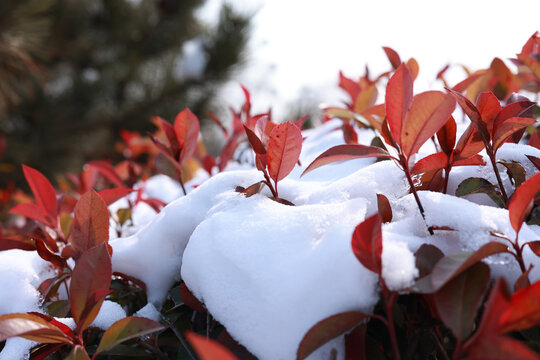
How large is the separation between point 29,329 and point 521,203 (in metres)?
0.41

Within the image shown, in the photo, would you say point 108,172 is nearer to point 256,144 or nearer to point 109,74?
point 256,144

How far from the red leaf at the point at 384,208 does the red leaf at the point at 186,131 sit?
30 centimetres

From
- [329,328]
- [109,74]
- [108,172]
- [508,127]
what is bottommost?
[109,74]

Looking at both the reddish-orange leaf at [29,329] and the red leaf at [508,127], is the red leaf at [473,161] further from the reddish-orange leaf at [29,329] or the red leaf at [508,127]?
the reddish-orange leaf at [29,329]

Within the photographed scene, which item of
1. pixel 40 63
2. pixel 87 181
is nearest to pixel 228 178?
pixel 87 181

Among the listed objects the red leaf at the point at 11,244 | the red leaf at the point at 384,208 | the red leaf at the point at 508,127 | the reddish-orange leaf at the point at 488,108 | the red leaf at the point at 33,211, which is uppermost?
the reddish-orange leaf at the point at 488,108

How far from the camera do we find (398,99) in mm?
382

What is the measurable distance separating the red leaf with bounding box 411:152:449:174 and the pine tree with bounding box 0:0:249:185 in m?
5.24

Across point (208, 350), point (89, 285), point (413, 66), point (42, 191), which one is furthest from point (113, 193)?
point (413, 66)

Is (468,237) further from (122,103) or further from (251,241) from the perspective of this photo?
(122,103)

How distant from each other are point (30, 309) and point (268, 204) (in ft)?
0.99

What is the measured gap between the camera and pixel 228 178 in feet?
1.66

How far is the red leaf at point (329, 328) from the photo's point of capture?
300 millimetres

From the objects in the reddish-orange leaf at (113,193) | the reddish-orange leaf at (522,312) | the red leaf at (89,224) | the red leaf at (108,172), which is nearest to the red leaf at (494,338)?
the reddish-orange leaf at (522,312)
